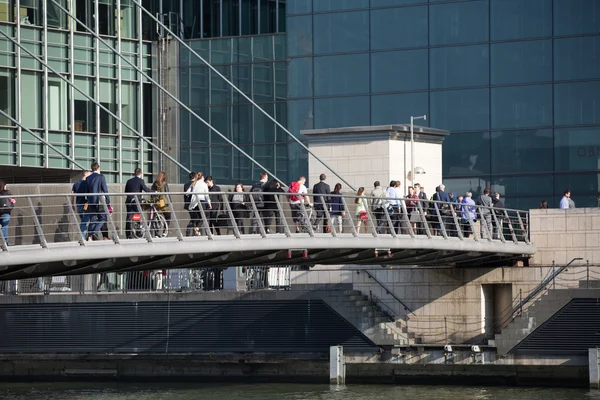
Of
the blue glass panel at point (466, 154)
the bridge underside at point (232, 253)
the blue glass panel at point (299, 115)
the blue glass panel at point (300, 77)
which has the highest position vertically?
the blue glass panel at point (300, 77)

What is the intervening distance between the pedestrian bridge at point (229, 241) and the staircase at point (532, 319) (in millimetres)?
1391

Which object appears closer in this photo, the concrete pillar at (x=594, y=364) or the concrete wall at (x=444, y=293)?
the concrete pillar at (x=594, y=364)

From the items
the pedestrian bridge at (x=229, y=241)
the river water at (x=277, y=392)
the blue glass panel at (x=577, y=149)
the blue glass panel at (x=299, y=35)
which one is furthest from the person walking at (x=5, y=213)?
the blue glass panel at (x=299, y=35)

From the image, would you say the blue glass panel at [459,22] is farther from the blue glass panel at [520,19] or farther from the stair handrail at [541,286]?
the stair handrail at [541,286]

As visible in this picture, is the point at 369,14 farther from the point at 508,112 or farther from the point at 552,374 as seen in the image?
the point at 552,374

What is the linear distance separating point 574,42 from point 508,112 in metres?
2.93

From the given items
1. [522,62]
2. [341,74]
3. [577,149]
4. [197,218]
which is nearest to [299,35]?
[341,74]

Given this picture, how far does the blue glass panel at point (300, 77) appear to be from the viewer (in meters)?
49.9

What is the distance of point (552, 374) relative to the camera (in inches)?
1462

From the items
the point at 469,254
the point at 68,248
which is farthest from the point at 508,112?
the point at 68,248

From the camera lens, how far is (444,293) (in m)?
39.7

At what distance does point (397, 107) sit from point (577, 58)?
5.89 metres

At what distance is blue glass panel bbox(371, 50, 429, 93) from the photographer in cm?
4812

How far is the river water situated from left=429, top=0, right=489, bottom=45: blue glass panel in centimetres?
1406
